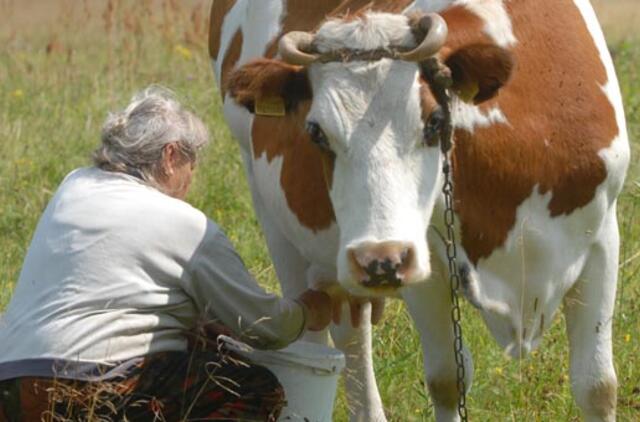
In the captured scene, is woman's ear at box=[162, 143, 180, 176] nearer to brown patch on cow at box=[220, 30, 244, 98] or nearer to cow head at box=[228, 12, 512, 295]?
cow head at box=[228, 12, 512, 295]

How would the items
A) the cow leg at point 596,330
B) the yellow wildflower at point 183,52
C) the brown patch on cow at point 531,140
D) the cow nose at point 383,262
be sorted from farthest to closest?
the yellow wildflower at point 183,52 → the cow leg at point 596,330 → the brown patch on cow at point 531,140 → the cow nose at point 383,262

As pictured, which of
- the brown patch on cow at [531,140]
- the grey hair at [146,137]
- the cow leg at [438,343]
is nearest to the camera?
the grey hair at [146,137]

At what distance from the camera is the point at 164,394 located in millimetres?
5086

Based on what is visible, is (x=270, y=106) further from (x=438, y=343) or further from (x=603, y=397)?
(x=603, y=397)

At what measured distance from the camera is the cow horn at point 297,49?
5.12 metres

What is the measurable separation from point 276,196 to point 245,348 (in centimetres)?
138

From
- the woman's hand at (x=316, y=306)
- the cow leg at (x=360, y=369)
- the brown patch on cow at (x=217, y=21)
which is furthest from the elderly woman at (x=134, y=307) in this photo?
the brown patch on cow at (x=217, y=21)

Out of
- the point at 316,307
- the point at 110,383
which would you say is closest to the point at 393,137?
the point at 316,307

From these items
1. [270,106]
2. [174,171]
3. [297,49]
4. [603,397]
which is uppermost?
[297,49]

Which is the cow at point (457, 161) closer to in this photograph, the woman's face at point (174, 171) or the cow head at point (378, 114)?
the cow head at point (378, 114)

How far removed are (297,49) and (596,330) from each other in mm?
1606

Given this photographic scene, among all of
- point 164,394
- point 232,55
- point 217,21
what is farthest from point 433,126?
point 217,21

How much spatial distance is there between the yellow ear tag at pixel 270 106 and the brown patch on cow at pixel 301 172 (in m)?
0.13

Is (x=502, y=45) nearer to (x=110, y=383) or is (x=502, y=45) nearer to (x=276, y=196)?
(x=276, y=196)
